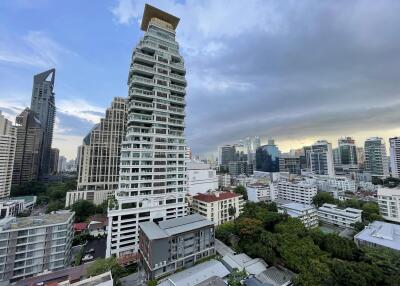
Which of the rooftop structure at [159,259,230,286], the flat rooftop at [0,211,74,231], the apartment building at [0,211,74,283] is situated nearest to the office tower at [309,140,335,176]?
the rooftop structure at [159,259,230,286]

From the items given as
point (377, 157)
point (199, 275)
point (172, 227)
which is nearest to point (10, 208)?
point (172, 227)

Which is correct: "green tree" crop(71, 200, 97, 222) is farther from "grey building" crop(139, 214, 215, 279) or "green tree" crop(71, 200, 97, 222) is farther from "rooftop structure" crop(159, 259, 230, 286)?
"rooftop structure" crop(159, 259, 230, 286)

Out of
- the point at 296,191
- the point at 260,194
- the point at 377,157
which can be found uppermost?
the point at 377,157

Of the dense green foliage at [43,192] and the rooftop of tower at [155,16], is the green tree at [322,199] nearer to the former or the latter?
the rooftop of tower at [155,16]

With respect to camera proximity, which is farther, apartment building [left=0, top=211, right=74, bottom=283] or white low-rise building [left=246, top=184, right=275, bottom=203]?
white low-rise building [left=246, top=184, right=275, bottom=203]

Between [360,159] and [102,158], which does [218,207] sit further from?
[360,159]

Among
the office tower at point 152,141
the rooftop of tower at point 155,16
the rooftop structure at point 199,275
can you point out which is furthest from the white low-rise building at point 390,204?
the rooftop of tower at point 155,16

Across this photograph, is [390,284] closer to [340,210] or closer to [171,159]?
[340,210]
